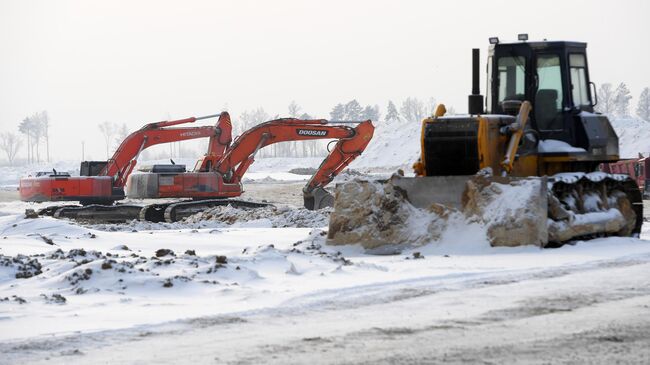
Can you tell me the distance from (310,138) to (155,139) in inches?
199

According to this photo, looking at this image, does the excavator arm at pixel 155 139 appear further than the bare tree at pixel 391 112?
No

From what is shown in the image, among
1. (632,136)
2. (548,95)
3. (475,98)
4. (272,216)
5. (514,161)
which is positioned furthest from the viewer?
(632,136)

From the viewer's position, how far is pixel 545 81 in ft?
53.5

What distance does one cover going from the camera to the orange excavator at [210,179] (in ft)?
91.8

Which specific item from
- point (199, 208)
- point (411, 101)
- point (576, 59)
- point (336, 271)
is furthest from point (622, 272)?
point (411, 101)

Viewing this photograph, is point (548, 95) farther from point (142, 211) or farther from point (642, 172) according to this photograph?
point (642, 172)

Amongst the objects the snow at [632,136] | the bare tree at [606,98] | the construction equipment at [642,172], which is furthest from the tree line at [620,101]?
the construction equipment at [642,172]

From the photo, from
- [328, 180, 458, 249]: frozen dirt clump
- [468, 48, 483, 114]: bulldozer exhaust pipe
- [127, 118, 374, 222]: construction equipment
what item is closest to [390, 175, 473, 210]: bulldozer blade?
[328, 180, 458, 249]: frozen dirt clump

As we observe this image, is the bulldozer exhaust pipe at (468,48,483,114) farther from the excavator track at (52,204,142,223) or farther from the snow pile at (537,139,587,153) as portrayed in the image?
the excavator track at (52,204,142,223)

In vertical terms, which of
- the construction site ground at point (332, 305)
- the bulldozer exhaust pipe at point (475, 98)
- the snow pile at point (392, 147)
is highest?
the snow pile at point (392, 147)

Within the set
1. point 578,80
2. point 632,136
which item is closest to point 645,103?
point 632,136

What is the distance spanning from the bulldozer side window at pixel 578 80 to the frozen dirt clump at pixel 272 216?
6.33 m

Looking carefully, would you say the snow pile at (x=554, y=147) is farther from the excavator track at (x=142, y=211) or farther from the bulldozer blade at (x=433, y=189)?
the excavator track at (x=142, y=211)

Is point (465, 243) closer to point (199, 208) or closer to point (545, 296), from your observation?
point (545, 296)
